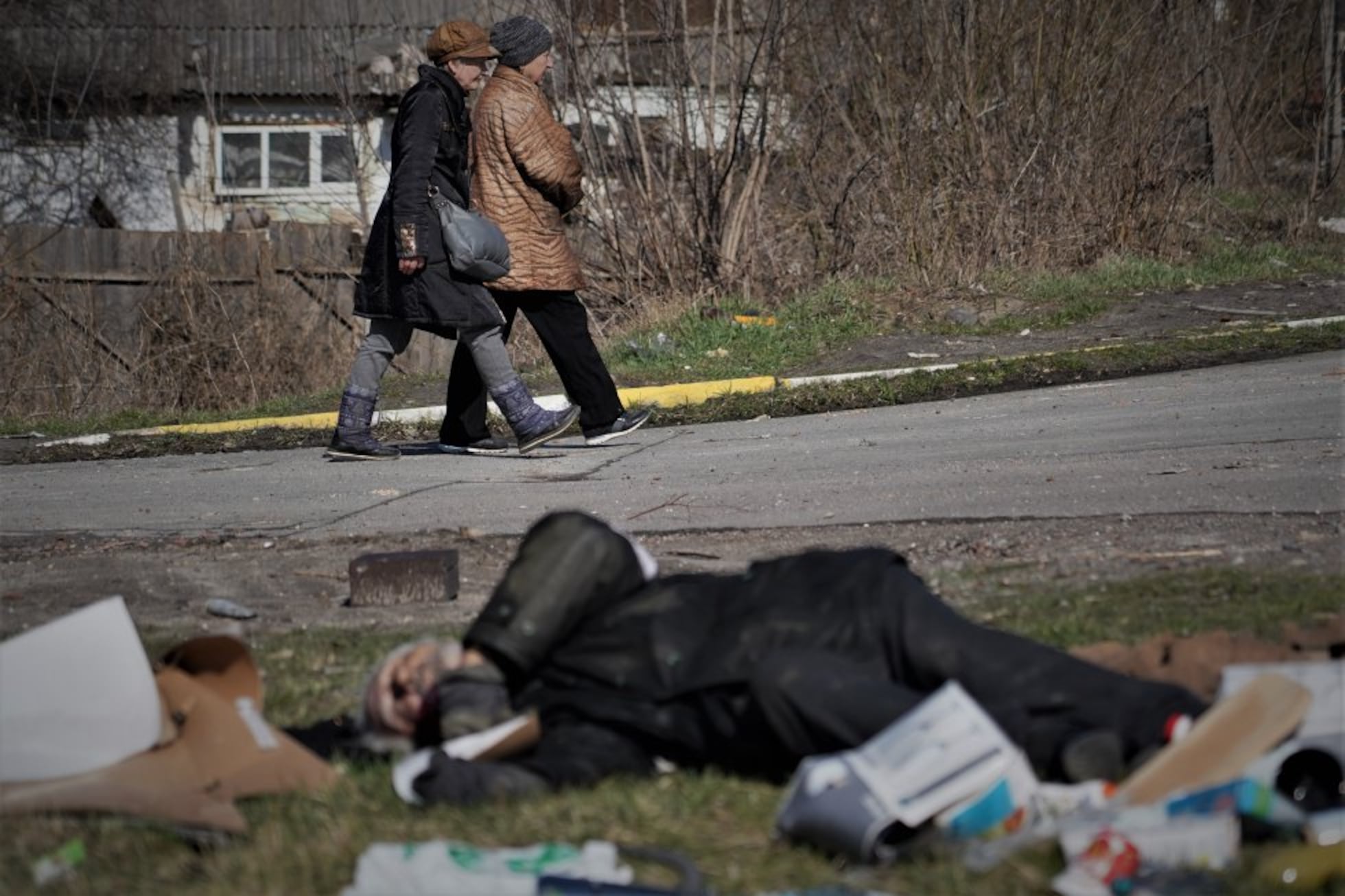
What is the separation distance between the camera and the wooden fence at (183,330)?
14961 mm

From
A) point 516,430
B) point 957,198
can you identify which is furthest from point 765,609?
point 957,198

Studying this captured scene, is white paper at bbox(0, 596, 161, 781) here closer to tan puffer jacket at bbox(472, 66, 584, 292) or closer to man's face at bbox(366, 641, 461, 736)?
man's face at bbox(366, 641, 461, 736)

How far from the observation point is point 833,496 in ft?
22.8

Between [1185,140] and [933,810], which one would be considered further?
[1185,140]

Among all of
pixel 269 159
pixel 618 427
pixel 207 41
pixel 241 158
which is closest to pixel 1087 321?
pixel 618 427

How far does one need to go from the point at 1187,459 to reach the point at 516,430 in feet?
11.1

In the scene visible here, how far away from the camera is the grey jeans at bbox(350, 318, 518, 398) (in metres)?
8.51

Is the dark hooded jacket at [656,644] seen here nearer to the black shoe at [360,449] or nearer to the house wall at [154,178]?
the black shoe at [360,449]

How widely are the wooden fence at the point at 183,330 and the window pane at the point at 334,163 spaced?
38.5 feet

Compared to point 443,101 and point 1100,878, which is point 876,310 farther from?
point 1100,878

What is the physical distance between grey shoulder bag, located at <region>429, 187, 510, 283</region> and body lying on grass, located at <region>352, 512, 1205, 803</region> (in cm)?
475

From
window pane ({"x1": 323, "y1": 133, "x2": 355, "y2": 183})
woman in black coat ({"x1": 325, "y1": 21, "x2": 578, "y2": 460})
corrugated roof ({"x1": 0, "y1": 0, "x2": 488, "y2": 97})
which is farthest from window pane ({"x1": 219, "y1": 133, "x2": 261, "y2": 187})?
woman in black coat ({"x1": 325, "y1": 21, "x2": 578, "y2": 460})

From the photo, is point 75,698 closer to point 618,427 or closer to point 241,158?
point 618,427

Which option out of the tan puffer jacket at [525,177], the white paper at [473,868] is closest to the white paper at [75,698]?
the white paper at [473,868]
